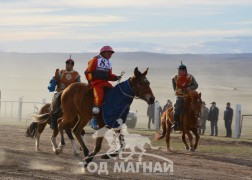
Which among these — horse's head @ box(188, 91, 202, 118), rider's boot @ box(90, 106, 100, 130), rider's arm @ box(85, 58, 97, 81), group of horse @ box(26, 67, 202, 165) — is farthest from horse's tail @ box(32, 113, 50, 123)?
horse's head @ box(188, 91, 202, 118)

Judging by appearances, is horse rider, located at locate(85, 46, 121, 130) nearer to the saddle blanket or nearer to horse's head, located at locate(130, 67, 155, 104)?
the saddle blanket

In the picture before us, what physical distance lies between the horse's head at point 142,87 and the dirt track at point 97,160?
1502 millimetres

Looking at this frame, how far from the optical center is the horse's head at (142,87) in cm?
1298

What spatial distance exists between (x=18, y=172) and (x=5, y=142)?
7254mm

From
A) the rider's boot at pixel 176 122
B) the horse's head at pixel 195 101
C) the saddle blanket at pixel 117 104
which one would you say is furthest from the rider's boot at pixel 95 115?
the rider's boot at pixel 176 122

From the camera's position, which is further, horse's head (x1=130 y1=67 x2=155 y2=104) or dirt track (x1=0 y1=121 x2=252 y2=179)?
horse's head (x1=130 y1=67 x2=155 y2=104)

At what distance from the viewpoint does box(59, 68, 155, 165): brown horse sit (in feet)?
42.9

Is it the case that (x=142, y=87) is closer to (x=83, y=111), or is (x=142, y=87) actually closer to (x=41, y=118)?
(x=83, y=111)

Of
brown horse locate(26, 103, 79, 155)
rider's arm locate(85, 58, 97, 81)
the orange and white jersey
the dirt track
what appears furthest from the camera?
the orange and white jersey

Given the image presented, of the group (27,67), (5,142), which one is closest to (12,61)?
(27,67)

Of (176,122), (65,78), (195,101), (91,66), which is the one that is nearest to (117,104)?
(91,66)

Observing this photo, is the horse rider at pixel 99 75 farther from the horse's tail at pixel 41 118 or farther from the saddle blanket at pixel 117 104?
the horse's tail at pixel 41 118

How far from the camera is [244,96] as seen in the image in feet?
249

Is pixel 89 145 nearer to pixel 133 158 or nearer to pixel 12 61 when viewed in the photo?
pixel 133 158
